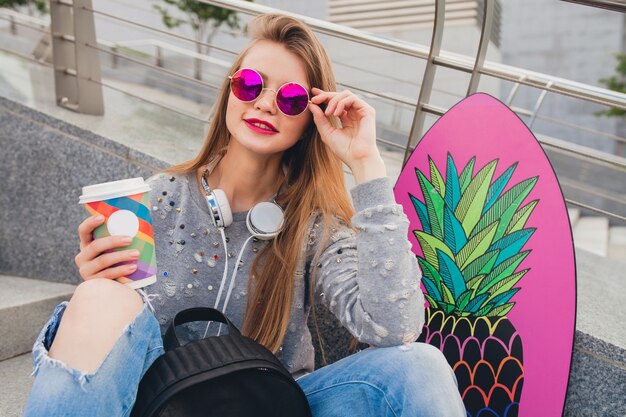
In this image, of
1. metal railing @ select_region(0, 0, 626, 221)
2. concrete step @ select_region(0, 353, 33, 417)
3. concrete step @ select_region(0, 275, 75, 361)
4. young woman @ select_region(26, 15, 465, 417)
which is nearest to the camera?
young woman @ select_region(26, 15, 465, 417)

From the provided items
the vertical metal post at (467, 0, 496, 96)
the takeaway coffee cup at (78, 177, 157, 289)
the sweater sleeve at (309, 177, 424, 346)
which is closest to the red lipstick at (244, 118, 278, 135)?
the sweater sleeve at (309, 177, 424, 346)

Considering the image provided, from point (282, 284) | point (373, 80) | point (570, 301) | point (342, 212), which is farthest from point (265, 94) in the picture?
point (373, 80)

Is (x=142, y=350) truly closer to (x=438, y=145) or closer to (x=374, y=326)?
(x=374, y=326)

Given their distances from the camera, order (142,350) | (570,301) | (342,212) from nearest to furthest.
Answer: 1. (142,350)
2. (570,301)
3. (342,212)

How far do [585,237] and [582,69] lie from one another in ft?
29.1

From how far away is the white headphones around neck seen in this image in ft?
5.50

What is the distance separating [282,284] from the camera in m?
1.71

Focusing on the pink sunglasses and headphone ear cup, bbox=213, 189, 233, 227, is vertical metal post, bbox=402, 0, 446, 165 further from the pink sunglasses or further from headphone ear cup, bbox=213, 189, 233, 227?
headphone ear cup, bbox=213, 189, 233, 227

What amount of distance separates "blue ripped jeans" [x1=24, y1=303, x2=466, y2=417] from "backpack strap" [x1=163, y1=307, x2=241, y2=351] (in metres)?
0.05

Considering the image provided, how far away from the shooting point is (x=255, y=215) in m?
1.71

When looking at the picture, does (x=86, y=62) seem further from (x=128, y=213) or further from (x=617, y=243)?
(x=617, y=243)

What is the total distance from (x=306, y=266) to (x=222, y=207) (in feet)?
1.06

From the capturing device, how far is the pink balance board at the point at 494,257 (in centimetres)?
165

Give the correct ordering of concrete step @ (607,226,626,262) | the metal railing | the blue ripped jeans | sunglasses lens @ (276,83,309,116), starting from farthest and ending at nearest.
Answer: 1. concrete step @ (607,226,626,262)
2. the metal railing
3. sunglasses lens @ (276,83,309,116)
4. the blue ripped jeans
